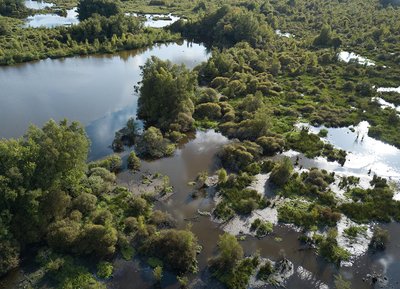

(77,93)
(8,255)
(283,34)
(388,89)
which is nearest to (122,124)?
(77,93)

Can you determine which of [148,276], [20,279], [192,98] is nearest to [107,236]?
[148,276]

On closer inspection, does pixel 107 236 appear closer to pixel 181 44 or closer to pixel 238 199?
pixel 238 199

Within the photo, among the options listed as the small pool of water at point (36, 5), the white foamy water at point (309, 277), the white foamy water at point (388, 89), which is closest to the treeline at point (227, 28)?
the white foamy water at point (388, 89)

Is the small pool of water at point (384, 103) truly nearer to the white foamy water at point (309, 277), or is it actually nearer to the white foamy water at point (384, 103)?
the white foamy water at point (384, 103)

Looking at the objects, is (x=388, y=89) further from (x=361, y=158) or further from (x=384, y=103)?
(x=361, y=158)

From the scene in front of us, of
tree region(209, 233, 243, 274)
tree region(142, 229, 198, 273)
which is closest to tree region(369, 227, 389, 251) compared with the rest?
tree region(209, 233, 243, 274)
